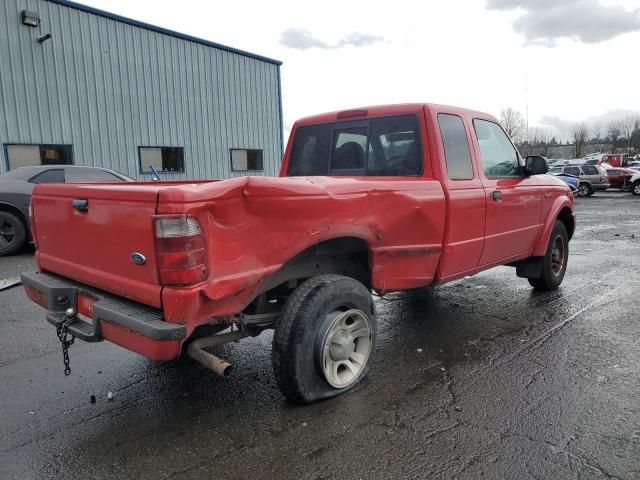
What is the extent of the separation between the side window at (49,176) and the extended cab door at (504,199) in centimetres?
806

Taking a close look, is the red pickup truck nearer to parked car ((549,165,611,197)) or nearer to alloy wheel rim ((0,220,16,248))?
alloy wheel rim ((0,220,16,248))

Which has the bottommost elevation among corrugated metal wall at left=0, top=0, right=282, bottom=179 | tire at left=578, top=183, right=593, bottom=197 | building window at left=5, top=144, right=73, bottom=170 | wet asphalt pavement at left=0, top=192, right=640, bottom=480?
tire at left=578, top=183, right=593, bottom=197

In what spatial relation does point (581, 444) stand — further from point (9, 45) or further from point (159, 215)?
point (9, 45)

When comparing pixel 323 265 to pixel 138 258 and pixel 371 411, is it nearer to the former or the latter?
pixel 371 411

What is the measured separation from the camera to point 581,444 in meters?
2.74

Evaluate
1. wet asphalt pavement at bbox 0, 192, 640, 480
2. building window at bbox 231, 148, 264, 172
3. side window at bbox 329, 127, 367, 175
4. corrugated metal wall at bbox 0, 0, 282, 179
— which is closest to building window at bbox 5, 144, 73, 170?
corrugated metal wall at bbox 0, 0, 282, 179

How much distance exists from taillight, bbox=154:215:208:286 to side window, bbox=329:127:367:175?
2235 mm

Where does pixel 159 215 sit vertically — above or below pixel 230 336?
above

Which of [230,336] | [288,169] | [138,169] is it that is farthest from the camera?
[138,169]

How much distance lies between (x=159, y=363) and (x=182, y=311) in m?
1.71

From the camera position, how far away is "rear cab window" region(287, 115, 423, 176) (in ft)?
13.5

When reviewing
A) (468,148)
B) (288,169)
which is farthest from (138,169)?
(468,148)

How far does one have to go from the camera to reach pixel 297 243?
9.68 feet

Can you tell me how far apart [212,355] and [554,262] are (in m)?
4.75
